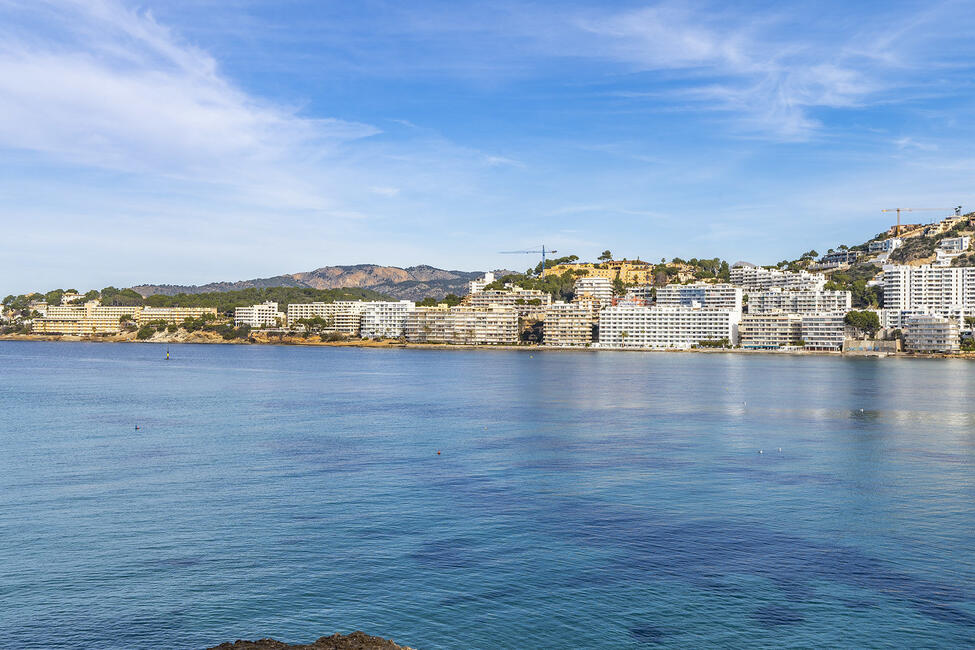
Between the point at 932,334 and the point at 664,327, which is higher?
the point at 664,327

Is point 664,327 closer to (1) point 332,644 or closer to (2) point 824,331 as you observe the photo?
(2) point 824,331

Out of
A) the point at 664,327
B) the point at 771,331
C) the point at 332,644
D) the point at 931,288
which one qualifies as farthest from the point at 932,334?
the point at 332,644

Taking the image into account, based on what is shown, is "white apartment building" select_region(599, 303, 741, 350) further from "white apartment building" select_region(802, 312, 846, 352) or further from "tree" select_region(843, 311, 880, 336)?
"tree" select_region(843, 311, 880, 336)

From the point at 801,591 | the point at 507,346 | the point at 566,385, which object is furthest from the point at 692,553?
the point at 507,346

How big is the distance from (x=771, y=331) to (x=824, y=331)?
1193cm

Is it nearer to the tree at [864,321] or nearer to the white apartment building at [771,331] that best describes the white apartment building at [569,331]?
the white apartment building at [771,331]

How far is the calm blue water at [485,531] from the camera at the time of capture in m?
15.8

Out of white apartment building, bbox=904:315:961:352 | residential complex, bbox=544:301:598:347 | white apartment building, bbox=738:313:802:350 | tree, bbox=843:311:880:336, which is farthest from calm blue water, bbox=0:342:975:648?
residential complex, bbox=544:301:598:347

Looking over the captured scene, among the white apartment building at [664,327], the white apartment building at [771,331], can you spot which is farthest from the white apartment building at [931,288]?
the white apartment building at [664,327]

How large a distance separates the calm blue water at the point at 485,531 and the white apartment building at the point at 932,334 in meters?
127

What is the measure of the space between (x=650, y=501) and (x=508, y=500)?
181 inches

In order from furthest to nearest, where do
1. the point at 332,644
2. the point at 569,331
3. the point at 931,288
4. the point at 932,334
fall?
the point at 569,331 < the point at 931,288 < the point at 932,334 < the point at 332,644

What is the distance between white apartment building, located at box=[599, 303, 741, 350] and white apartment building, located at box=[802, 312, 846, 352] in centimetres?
1702

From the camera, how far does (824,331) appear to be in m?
172
